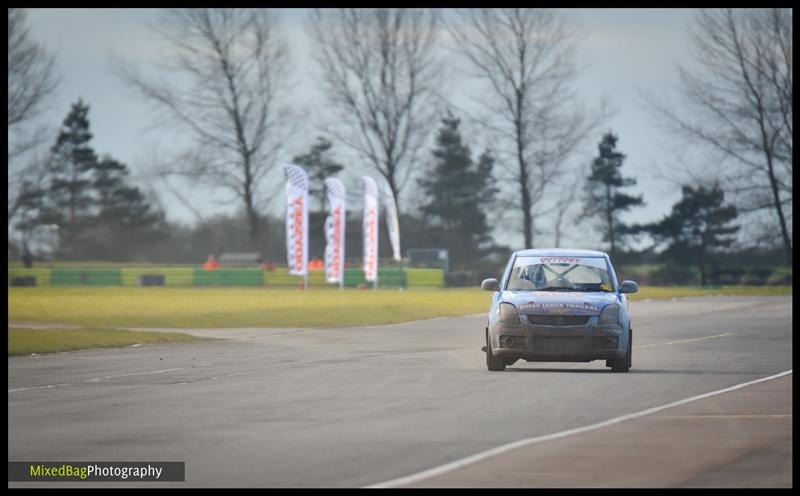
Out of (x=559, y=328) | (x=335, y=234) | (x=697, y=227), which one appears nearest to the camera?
(x=559, y=328)

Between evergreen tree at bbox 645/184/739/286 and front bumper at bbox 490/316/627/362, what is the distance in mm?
67615

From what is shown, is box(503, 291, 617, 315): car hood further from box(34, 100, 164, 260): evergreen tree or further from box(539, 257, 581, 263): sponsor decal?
box(34, 100, 164, 260): evergreen tree

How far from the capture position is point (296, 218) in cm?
5734

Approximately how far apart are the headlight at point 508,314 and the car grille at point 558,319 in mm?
189

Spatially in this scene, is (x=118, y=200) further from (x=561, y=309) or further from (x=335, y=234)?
(x=561, y=309)

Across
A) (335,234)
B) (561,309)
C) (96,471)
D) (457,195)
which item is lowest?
(96,471)

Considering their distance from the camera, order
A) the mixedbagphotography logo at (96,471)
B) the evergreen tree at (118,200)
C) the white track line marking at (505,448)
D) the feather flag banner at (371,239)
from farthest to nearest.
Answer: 1. the evergreen tree at (118,200)
2. the feather flag banner at (371,239)
3. the mixedbagphotography logo at (96,471)
4. the white track line marking at (505,448)

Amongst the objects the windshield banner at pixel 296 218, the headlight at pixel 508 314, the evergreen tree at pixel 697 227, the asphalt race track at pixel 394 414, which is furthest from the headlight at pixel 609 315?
the evergreen tree at pixel 697 227

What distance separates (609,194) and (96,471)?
9099cm

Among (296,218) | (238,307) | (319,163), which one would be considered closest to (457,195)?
(319,163)

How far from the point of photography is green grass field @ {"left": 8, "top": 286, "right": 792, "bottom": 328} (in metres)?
38.7

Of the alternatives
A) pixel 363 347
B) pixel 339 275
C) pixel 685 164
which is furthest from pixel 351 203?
pixel 363 347

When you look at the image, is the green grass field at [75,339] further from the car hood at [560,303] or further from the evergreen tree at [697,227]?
the evergreen tree at [697,227]

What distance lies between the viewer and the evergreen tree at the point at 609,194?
99062 mm
